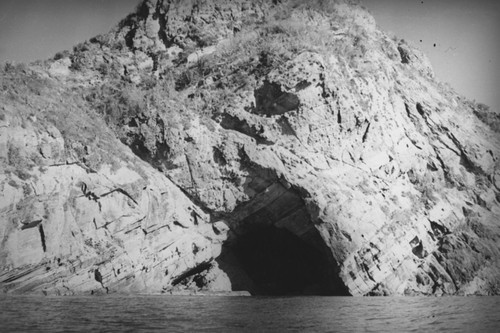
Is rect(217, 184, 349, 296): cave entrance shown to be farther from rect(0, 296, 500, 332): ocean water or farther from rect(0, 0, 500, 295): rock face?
rect(0, 296, 500, 332): ocean water

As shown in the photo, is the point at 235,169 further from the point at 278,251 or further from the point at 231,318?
the point at 231,318

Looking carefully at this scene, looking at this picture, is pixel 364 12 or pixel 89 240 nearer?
pixel 89 240

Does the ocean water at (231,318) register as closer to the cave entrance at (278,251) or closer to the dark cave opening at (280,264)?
the cave entrance at (278,251)

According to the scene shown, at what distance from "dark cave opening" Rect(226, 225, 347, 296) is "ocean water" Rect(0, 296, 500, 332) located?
38.5 feet

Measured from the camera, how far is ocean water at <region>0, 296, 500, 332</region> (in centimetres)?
1296

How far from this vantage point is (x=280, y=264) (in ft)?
113

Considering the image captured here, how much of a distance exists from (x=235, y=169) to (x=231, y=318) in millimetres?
15967

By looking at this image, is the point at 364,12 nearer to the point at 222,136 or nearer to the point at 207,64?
the point at 207,64

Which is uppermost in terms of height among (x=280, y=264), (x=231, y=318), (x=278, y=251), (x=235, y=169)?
(x=235, y=169)

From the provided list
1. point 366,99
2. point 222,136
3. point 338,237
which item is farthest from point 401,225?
point 222,136

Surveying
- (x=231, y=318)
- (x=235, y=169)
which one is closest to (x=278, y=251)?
(x=235, y=169)

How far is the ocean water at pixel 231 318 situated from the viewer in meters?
13.0

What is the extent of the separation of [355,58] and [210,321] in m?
30.2

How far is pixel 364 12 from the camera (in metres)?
47.5
